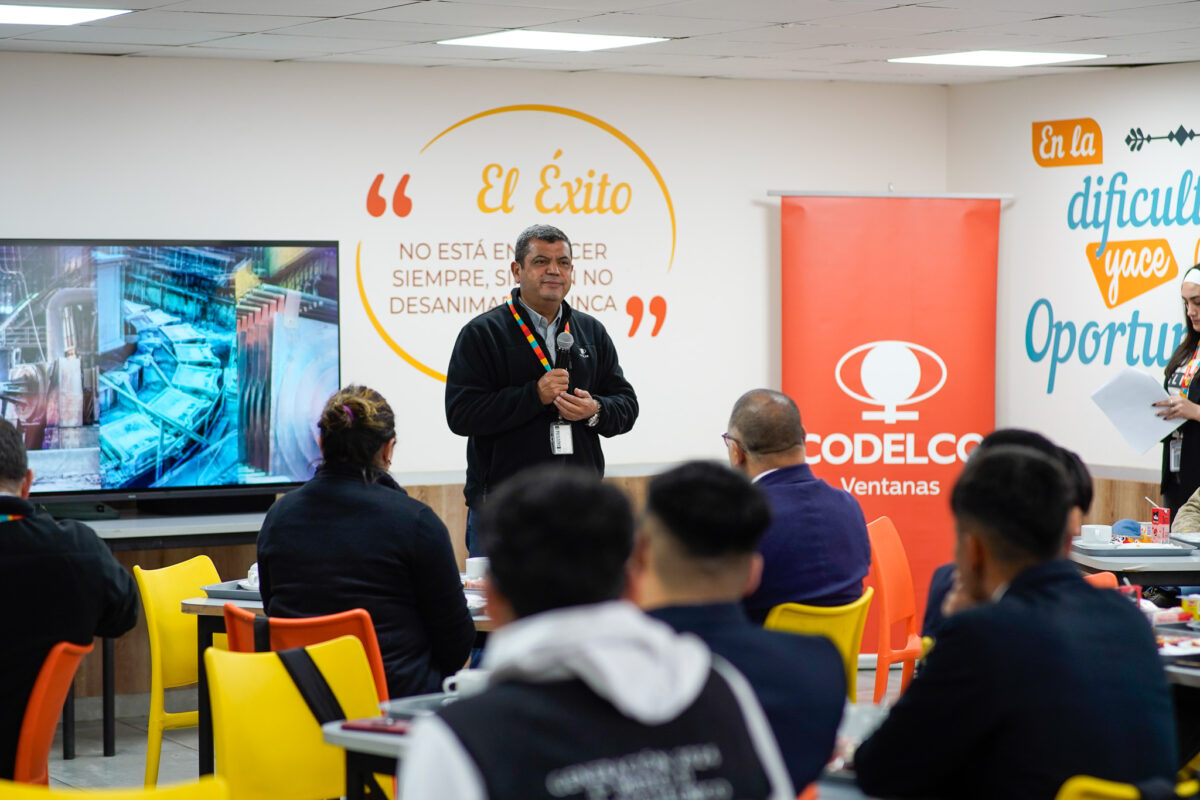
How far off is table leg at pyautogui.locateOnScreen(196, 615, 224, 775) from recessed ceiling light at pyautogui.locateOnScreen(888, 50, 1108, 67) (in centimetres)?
432

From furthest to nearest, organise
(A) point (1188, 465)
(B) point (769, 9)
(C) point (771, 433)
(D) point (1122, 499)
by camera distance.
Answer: (D) point (1122, 499) → (A) point (1188, 465) → (B) point (769, 9) → (C) point (771, 433)

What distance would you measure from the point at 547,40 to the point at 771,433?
9.85 ft

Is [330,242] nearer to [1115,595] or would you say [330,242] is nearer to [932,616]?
[932,616]

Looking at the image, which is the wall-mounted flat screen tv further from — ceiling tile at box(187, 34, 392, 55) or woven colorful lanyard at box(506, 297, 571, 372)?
woven colorful lanyard at box(506, 297, 571, 372)

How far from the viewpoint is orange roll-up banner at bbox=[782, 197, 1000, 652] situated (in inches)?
310

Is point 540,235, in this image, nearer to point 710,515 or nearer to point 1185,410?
point 1185,410

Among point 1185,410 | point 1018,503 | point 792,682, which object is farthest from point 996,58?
point 792,682

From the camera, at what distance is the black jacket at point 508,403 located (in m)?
5.37

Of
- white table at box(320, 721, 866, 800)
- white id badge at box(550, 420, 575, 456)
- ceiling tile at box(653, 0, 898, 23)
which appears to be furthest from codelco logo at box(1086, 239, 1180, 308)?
white table at box(320, 721, 866, 800)

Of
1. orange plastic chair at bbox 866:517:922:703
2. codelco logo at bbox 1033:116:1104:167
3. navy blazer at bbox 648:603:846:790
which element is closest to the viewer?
navy blazer at bbox 648:603:846:790

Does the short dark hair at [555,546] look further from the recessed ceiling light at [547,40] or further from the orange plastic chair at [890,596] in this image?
the recessed ceiling light at [547,40]

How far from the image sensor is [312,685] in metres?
3.53

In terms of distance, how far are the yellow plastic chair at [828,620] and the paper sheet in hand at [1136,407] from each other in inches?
105

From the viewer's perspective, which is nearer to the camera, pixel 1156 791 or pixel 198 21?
pixel 1156 791
